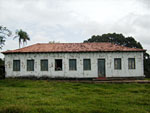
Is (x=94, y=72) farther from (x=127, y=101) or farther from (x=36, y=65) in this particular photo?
(x=127, y=101)

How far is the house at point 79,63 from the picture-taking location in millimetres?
16312

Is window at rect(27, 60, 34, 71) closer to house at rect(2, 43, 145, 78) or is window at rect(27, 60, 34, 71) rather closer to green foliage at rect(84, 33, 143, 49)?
house at rect(2, 43, 145, 78)

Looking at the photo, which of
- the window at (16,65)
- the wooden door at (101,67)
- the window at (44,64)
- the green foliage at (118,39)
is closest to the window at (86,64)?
the wooden door at (101,67)

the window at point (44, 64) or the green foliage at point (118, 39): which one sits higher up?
the green foliage at point (118, 39)

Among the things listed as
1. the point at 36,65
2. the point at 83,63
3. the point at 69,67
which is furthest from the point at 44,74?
the point at 83,63

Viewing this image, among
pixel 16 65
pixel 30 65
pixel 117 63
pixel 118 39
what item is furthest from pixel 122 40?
pixel 16 65

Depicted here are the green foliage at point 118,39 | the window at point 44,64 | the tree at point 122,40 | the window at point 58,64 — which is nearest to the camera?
the window at point 44,64

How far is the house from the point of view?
16.3m

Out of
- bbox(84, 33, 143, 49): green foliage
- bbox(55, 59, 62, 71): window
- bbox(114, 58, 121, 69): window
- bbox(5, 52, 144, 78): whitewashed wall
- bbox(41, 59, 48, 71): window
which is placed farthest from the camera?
bbox(84, 33, 143, 49): green foliage

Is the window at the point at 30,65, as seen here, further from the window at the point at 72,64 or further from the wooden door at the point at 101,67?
the wooden door at the point at 101,67

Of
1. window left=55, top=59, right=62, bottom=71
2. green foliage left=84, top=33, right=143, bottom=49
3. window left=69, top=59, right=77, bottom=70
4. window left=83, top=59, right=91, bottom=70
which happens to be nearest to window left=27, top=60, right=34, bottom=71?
window left=55, top=59, right=62, bottom=71

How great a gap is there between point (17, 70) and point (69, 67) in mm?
5462

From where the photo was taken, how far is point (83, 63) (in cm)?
1647

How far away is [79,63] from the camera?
16422 mm
